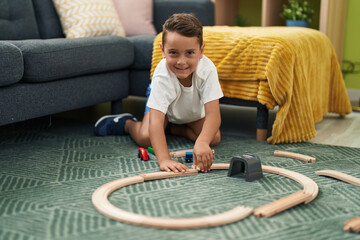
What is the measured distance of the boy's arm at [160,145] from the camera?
1.23m

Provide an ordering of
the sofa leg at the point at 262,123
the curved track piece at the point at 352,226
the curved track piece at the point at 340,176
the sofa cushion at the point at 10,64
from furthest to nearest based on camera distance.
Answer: the sofa leg at the point at 262,123
the sofa cushion at the point at 10,64
the curved track piece at the point at 340,176
the curved track piece at the point at 352,226

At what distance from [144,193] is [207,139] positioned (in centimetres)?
31

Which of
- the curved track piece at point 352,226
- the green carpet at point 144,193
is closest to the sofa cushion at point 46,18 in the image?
the green carpet at point 144,193

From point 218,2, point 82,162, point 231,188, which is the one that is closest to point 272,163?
point 231,188

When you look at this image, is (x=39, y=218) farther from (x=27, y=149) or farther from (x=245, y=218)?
(x=27, y=149)

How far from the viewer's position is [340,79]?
208cm

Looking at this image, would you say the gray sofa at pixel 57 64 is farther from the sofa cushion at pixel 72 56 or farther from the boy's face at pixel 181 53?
the boy's face at pixel 181 53

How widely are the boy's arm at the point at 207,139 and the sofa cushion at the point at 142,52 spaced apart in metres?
0.69

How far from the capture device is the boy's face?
1243mm

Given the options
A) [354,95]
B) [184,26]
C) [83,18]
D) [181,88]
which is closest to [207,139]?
[181,88]

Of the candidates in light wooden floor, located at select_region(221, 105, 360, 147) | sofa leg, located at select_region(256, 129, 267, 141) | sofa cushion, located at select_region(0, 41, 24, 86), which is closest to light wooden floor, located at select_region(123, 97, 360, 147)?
light wooden floor, located at select_region(221, 105, 360, 147)

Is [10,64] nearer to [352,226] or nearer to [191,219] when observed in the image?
[191,219]

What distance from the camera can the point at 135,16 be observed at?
7.82ft

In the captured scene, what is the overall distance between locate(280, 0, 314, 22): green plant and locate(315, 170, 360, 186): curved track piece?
60.9 inches
